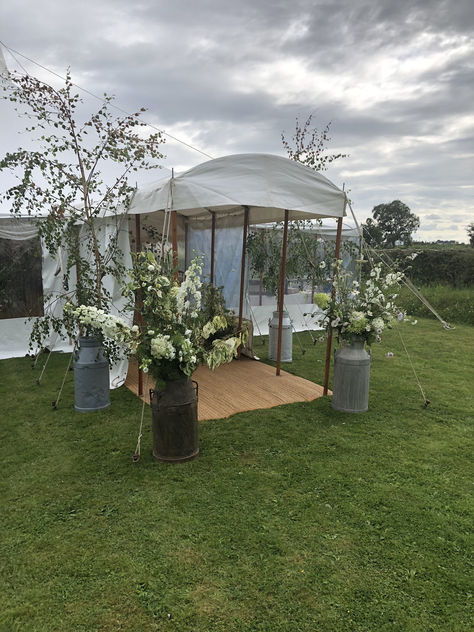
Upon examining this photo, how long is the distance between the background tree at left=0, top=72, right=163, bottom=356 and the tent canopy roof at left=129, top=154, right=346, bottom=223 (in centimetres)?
33

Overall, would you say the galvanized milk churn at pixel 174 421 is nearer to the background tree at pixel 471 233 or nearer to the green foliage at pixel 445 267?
the green foliage at pixel 445 267

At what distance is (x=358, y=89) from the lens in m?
5.05

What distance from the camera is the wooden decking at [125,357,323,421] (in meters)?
4.09

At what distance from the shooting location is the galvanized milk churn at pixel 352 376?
12.5 feet

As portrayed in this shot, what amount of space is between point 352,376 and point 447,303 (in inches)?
311

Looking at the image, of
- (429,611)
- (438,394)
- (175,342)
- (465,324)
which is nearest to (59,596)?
(175,342)

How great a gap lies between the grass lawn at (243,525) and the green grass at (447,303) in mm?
6619

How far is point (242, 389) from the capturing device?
4586 millimetres

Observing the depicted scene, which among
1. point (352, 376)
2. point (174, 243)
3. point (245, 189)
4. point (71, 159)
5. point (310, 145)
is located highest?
point (310, 145)

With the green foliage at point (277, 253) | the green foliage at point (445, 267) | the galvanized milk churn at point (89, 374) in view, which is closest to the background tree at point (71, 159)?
the galvanized milk churn at point (89, 374)

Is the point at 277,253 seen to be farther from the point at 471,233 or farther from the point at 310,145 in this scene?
the point at 471,233

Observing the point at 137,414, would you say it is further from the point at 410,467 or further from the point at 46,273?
the point at 46,273

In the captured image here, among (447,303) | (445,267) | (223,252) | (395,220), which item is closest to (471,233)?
(445,267)

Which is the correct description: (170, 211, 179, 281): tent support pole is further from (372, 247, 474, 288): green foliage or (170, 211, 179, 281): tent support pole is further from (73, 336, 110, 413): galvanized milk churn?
(372, 247, 474, 288): green foliage
